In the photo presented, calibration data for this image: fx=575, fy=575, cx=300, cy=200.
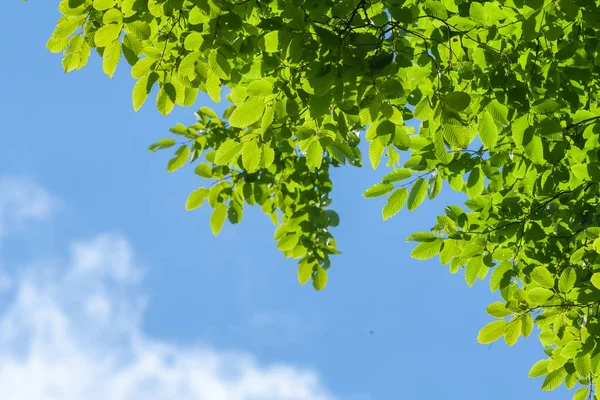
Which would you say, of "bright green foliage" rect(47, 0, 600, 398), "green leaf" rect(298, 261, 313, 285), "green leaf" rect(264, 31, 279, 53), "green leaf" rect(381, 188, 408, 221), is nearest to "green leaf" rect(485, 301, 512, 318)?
"bright green foliage" rect(47, 0, 600, 398)

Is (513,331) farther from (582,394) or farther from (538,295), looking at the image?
(582,394)

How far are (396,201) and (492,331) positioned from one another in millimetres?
889

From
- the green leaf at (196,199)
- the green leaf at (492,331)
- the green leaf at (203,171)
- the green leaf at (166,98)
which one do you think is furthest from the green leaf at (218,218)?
the green leaf at (492,331)

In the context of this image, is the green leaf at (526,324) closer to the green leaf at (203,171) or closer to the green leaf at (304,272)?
the green leaf at (304,272)

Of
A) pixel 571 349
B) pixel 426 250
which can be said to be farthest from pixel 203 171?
pixel 571 349

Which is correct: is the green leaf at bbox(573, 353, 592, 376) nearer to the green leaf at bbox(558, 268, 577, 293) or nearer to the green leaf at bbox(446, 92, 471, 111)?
the green leaf at bbox(558, 268, 577, 293)

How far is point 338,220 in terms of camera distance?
4918 millimetres

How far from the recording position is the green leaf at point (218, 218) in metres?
4.48

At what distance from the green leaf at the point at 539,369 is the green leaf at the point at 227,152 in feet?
7.36

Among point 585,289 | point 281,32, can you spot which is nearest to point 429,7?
point 281,32

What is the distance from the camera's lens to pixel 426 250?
363 centimetres

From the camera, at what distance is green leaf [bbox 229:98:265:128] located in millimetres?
2912

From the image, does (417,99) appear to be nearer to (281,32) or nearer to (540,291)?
(281,32)

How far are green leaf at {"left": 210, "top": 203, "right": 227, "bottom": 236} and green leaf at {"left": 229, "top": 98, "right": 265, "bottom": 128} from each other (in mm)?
1684
